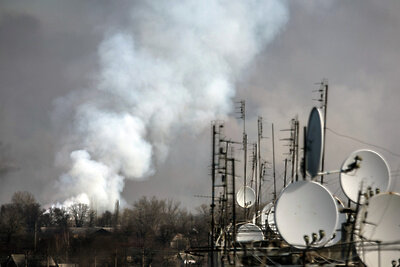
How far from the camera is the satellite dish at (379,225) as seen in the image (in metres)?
16.1

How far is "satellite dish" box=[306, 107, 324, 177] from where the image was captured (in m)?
14.9

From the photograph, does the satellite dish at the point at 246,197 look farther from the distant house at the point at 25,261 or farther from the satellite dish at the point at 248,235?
the distant house at the point at 25,261

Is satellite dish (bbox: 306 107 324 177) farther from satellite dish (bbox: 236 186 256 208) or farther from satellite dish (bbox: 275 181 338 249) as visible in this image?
satellite dish (bbox: 236 186 256 208)

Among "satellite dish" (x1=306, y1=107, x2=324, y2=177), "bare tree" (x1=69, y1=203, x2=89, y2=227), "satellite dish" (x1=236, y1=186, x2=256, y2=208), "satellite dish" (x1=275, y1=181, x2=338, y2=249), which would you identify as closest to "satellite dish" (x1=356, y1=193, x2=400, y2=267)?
"satellite dish" (x1=275, y1=181, x2=338, y2=249)

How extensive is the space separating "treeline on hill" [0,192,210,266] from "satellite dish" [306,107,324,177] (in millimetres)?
41104

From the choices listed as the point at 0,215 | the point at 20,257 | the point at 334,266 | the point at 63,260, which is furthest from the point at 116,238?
the point at 334,266

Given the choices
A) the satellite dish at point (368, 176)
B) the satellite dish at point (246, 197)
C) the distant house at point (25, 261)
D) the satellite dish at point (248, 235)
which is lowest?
the distant house at point (25, 261)

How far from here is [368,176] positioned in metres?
19.2

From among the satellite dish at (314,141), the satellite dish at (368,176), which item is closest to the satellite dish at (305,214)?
the satellite dish at (314,141)

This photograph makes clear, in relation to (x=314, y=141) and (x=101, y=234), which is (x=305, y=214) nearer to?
(x=314, y=141)

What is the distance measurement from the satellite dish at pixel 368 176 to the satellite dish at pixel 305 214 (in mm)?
3056

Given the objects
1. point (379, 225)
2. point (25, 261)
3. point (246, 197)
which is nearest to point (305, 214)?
point (379, 225)

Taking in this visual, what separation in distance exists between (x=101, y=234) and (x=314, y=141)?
8034cm

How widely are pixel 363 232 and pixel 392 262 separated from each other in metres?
1.58
